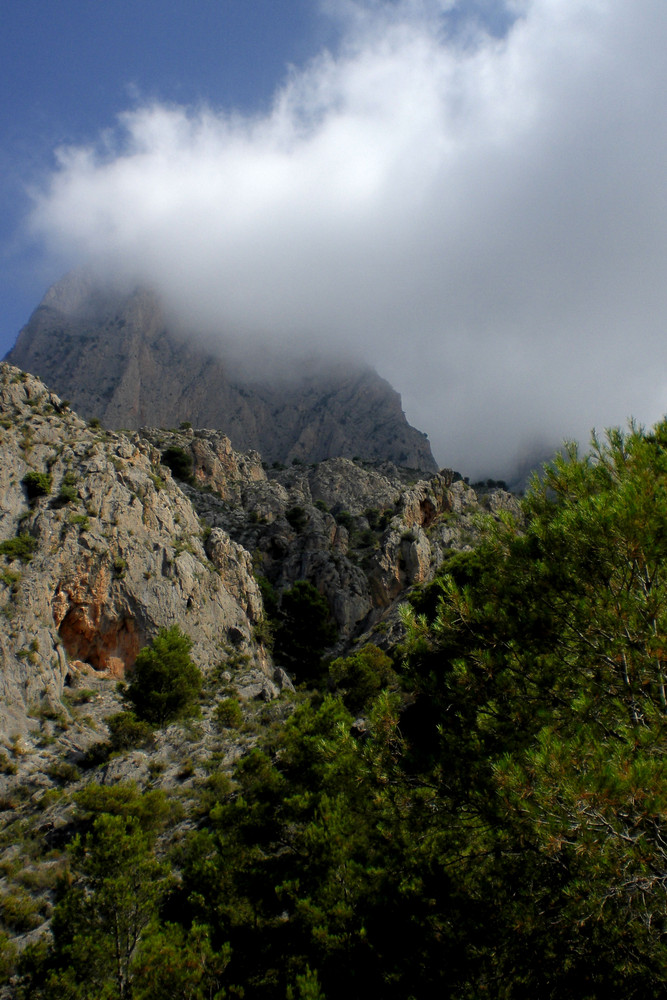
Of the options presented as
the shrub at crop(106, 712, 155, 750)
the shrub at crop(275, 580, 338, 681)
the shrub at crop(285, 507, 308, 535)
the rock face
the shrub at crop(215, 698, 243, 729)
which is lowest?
the shrub at crop(106, 712, 155, 750)

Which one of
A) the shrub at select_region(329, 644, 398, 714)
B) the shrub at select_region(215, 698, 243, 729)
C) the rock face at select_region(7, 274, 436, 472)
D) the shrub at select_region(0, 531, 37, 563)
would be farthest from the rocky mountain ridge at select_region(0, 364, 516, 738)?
the rock face at select_region(7, 274, 436, 472)

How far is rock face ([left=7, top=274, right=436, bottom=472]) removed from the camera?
10294 cm

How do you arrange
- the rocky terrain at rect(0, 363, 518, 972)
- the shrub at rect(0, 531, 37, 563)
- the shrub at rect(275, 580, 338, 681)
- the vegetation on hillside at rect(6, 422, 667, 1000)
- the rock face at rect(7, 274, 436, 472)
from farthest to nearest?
the rock face at rect(7, 274, 436, 472) → the shrub at rect(275, 580, 338, 681) → the shrub at rect(0, 531, 37, 563) → the rocky terrain at rect(0, 363, 518, 972) → the vegetation on hillside at rect(6, 422, 667, 1000)

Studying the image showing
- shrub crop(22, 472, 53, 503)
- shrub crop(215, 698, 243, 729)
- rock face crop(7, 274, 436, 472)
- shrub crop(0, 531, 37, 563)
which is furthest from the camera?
rock face crop(7, 274, 436, 472)

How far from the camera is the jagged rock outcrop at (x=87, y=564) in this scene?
27.5m

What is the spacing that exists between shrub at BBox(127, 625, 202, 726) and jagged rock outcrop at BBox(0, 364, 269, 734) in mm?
3932

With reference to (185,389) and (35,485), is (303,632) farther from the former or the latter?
(185,389)

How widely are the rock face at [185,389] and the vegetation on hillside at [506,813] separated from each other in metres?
96.6

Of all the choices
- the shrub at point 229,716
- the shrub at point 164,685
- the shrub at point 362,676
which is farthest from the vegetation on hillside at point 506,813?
the shrub at point 164,685

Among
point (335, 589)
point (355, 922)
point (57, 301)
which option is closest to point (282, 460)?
point (335, 589)

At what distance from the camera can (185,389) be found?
10919 centimetres

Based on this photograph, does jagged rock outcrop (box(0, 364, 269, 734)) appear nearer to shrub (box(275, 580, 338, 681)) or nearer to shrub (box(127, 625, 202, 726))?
shrub (box(275, 580, 338, 681))

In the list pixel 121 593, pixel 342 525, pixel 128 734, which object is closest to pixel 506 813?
pixel 128 734

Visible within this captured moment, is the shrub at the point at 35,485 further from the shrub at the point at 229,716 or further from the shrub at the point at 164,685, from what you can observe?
the shrub at the point at 229,716
